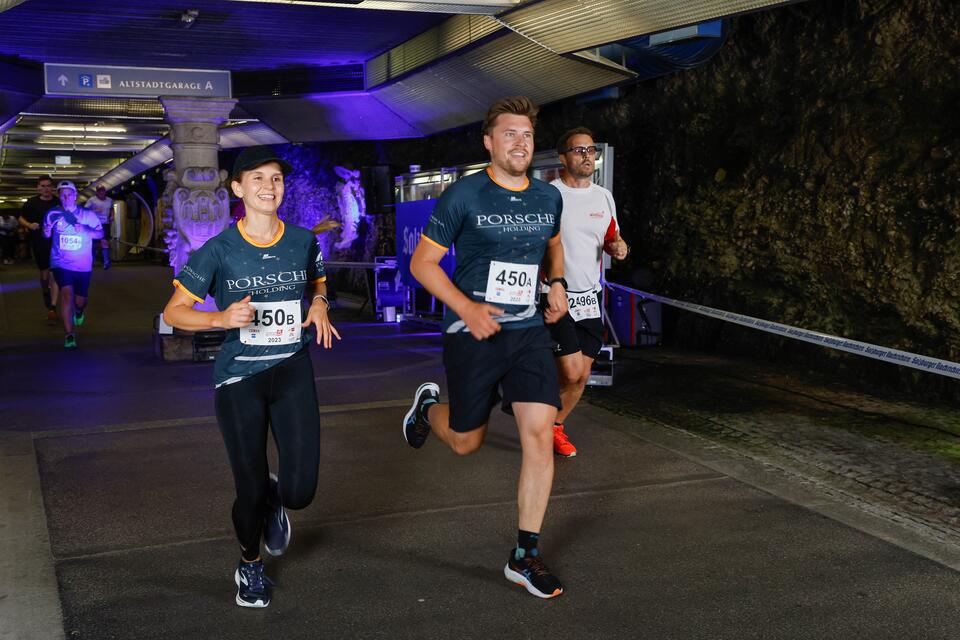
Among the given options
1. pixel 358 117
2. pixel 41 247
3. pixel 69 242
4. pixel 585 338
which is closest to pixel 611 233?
pixel 585 338

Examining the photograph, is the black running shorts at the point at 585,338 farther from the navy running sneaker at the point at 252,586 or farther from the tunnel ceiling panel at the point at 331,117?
the tunnel ceiling panel at the point at 331,117

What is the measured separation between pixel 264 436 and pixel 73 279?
28.6ft

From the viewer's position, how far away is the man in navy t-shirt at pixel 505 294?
4.00 m

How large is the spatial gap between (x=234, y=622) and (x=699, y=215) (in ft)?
26.6

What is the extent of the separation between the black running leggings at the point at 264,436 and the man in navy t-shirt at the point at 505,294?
67cm

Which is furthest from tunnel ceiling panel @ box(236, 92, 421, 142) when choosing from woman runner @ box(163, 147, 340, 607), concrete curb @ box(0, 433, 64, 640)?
woman runner @ box(163, 147, 340, 607)

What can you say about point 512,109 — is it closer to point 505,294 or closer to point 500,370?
point 505,294

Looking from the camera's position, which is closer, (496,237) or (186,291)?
(186,291)

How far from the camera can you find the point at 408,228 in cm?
1314

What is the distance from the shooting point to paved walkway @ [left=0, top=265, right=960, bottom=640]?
371 centimetres

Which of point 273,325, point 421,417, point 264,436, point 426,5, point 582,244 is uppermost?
point 426,5

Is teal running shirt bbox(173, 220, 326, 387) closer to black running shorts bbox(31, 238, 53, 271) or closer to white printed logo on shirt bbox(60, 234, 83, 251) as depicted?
white printed logo on shirt bbox(60, 234, 83, 251)

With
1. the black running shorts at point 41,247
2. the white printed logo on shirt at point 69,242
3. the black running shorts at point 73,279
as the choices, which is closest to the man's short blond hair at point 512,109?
the white printed logo on shirt at point 69,242

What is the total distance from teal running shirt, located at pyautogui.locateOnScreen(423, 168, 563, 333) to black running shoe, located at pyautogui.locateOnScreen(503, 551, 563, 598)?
0.96 m
